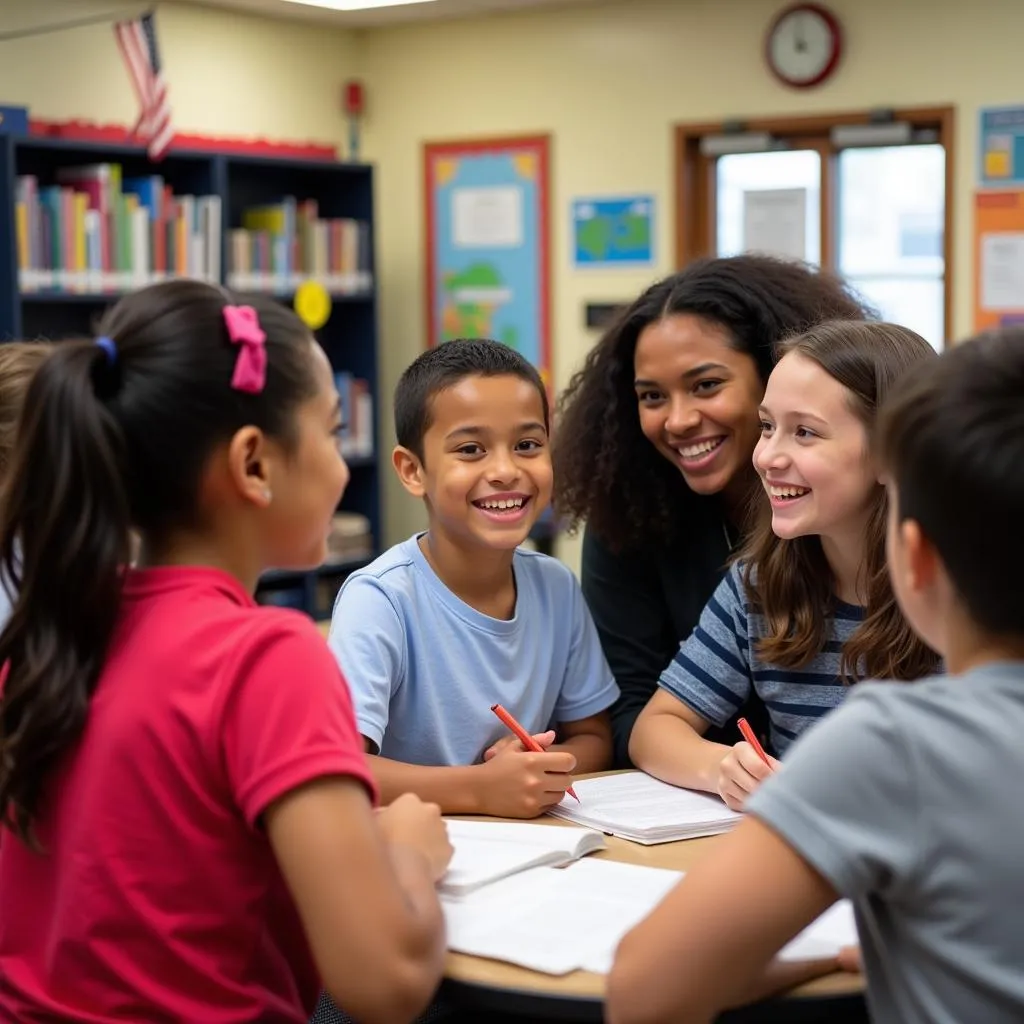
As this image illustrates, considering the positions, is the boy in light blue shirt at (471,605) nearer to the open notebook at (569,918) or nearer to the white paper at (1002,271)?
the open notebook at (569,918)

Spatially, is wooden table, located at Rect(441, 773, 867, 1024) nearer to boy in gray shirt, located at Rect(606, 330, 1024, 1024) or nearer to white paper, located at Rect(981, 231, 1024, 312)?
boy in gray shirt, located at Rect(606, 330, 1024, 1024)

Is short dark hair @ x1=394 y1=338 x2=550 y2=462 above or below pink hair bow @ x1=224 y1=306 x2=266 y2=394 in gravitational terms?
below

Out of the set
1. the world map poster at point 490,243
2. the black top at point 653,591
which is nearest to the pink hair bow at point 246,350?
the black top at point 653,591

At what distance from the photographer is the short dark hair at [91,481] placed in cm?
132

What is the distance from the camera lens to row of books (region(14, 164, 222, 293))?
17.5ft

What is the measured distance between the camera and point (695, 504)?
255 cm

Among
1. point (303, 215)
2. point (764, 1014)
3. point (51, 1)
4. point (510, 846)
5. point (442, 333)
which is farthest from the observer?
point (442, 333)

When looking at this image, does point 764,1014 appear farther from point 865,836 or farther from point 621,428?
point 621,428

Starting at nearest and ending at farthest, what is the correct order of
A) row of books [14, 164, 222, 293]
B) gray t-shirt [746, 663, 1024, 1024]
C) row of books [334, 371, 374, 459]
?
1. gray t-shirt [746, 663, 1024, 1024]
2. row of books [14, 164, 222, 293]
3. row of books [334, 371, 374, 459]

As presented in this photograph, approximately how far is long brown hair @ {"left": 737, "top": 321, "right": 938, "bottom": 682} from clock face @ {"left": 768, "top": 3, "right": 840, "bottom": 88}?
13.3 ft

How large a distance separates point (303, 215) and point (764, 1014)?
5382 mm

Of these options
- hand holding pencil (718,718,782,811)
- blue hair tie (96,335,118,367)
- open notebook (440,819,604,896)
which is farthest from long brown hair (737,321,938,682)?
blue hair tie (96,335,118,367)

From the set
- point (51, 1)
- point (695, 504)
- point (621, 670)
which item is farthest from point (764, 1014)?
point (51, 1)

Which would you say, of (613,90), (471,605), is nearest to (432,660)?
(471,605)
